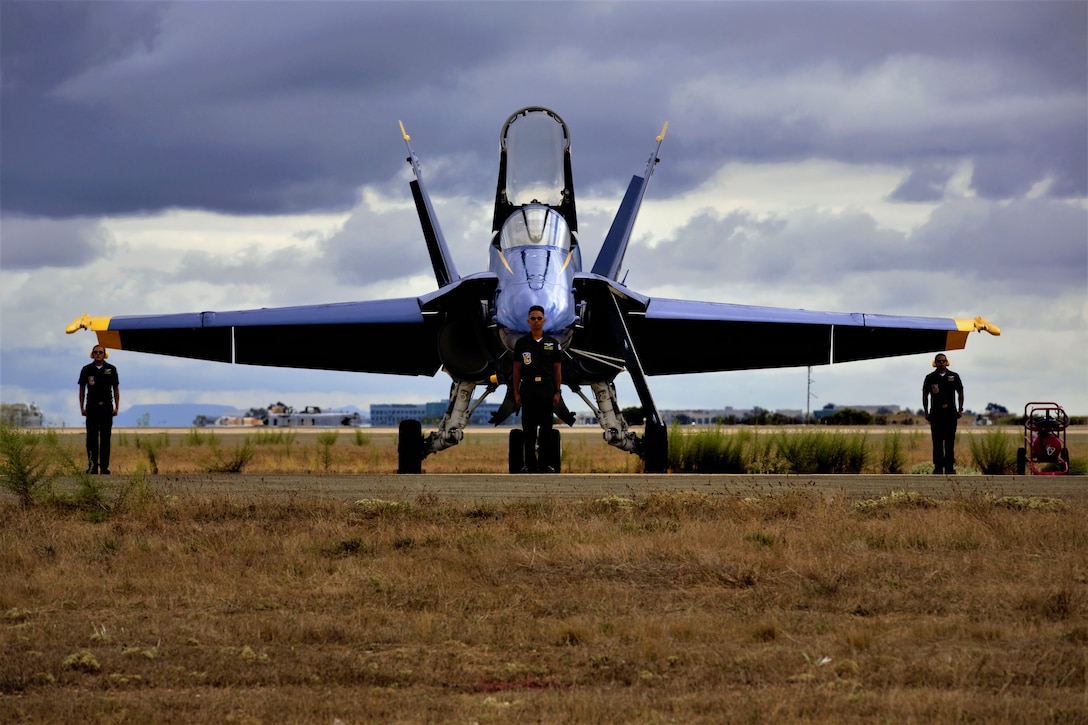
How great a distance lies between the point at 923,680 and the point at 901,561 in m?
2.97

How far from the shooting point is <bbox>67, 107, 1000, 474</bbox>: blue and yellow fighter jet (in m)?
18.4

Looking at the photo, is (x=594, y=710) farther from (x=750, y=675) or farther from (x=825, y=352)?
(x=825, y=352)

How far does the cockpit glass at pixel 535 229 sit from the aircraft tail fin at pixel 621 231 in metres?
2.16

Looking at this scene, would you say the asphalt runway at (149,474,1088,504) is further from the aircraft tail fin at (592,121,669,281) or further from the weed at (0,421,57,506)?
the aircraft tail fin at (592,121,669,281)

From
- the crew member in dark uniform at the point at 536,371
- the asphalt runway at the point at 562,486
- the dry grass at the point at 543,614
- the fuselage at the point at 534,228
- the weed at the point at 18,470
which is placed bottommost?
the dry grass at the point at 543,614

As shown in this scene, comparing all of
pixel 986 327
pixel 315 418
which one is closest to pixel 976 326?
pixel 986 327

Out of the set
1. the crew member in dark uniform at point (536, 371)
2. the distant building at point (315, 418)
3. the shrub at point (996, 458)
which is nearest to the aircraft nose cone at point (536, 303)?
the crew member in dark uniform at point (536, 371)

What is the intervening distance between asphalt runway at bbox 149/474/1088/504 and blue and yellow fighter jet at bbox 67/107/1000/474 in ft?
9.02

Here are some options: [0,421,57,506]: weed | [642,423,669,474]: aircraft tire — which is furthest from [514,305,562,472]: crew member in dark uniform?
[0,421,57,506]: weed

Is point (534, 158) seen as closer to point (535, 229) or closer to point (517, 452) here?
point (535, 229)

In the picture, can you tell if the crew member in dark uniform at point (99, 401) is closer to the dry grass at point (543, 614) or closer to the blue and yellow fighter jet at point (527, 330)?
the blue and yellow fighter jet at point (527, 330)

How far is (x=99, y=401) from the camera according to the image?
669 inches

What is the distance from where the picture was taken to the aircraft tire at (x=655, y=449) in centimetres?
1850

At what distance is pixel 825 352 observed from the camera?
23.6 meters
